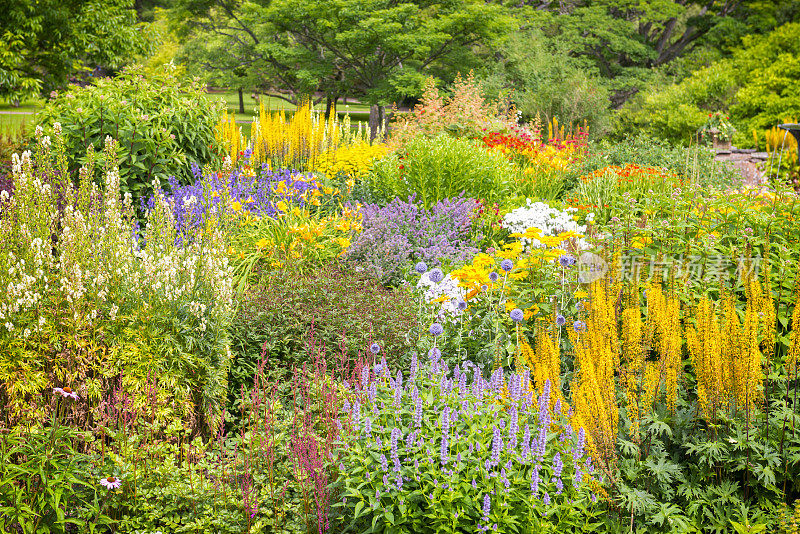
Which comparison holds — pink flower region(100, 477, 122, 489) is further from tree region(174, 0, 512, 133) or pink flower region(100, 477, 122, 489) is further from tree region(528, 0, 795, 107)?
tree region(528, 0, 795, 107)

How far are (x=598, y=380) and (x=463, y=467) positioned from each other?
0.82m

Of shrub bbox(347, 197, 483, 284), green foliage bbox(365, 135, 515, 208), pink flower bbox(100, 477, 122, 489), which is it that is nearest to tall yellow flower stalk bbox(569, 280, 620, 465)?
pink flower bbox(100, 477, 122, 489)

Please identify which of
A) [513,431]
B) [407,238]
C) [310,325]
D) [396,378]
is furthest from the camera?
[407,238]

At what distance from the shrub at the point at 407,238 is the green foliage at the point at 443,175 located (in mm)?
670

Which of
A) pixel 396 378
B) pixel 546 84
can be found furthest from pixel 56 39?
pixel 396 378

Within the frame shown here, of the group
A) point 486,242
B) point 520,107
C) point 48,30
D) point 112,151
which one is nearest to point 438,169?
point 486,242

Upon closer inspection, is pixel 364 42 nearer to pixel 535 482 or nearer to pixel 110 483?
pixel 110 483

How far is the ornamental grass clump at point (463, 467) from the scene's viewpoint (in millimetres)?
2576

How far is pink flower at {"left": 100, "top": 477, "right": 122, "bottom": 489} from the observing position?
2.82 m

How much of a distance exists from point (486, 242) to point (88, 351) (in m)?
4.75

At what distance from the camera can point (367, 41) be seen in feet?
62.1

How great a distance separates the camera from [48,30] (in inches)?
595

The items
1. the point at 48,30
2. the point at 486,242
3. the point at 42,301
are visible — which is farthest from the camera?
the point at 48,30

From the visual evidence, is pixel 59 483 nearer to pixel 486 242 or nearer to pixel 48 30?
pixel 486 242
